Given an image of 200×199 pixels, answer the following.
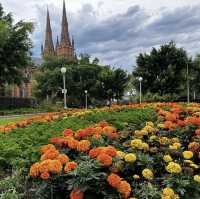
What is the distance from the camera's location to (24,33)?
47.1 metres

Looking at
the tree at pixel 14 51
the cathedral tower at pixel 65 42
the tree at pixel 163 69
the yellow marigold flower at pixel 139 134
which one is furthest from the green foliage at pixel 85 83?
the yellow marigold flower at pixel 139 134

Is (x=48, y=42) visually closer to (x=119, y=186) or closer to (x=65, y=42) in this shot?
(x=65, y=42)

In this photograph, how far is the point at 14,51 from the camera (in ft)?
152

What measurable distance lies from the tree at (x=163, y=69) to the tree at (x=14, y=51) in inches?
464

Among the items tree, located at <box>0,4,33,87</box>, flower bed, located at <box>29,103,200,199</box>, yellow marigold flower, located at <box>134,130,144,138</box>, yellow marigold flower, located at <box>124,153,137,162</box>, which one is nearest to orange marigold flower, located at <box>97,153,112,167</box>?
flower bed, located at <box>29,103,200,199</box>

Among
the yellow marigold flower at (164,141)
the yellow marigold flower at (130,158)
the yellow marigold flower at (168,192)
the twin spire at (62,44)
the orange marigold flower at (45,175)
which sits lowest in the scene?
the yellow marigold flower at (168,192)

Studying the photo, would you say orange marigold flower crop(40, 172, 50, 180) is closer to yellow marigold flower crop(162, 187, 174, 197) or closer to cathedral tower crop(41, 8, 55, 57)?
yellow marigold flower crop(162, 187, 174, 197)

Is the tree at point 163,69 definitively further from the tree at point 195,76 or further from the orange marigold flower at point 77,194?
the orange marigold flower at point 77,194

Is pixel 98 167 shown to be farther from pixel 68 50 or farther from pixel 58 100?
pixel 68 50

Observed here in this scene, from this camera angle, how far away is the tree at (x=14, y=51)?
45969 mm

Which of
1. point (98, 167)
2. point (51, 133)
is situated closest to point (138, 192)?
point (98, 167)

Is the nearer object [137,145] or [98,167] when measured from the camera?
[98,167]

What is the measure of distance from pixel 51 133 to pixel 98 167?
2.98 metres

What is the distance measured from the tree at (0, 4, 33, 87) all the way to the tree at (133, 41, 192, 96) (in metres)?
11.8
